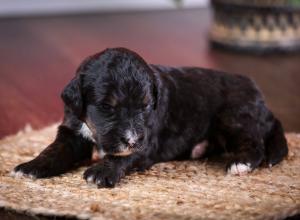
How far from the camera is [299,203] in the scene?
2.02 meters

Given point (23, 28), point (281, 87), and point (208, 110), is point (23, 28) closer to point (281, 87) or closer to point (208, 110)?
point (281, 87)

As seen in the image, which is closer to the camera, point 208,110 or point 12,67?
point 208,110

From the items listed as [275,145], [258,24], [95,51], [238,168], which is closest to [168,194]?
[238,168]

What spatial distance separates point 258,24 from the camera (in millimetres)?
4469

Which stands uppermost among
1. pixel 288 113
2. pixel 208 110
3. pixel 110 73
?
pixel 110 73

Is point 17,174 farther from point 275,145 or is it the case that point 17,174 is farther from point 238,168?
point 275,145

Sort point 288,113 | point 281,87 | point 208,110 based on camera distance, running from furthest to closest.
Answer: point 281,87 < point 288,113 < point 208,110

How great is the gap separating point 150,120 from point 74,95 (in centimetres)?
29

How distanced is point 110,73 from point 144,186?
1.35 ft

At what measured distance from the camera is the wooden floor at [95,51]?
3.30 m

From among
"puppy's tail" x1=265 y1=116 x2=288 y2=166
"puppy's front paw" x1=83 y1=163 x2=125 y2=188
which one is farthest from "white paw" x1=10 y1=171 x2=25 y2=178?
"puppy's tail" x1=265 y1=116 x2=288 y2=166

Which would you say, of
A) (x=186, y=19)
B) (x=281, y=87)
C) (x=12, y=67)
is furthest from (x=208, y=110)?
(x=186, y=19)

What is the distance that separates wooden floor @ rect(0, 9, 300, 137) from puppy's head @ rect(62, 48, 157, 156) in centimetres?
86

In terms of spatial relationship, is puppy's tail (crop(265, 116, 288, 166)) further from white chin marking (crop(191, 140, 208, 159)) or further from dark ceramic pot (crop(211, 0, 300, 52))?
dark ceramic pot (crop(211, 0, 300, 52))
